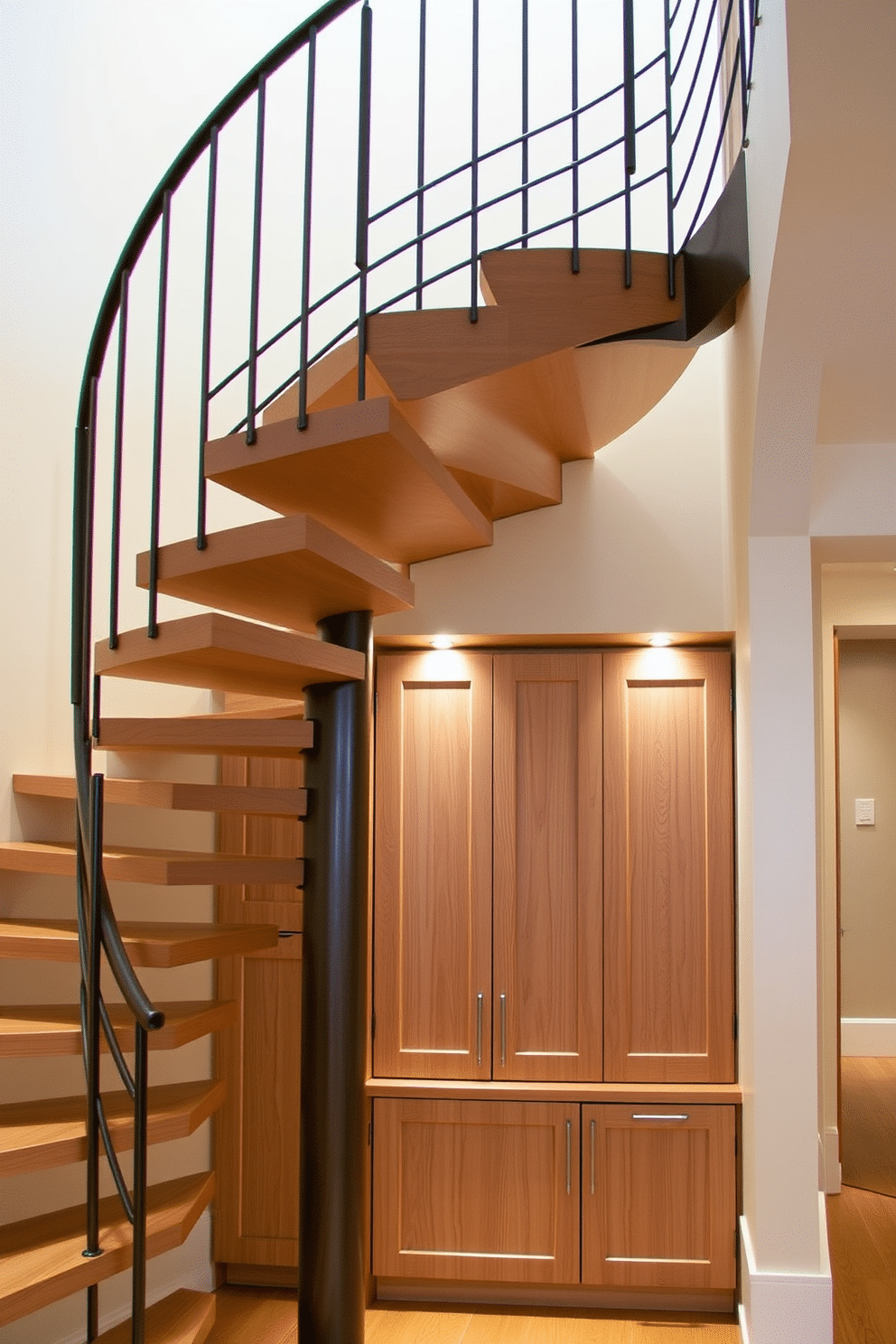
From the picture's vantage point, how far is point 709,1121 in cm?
342

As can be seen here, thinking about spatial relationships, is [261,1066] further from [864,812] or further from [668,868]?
[864,812]

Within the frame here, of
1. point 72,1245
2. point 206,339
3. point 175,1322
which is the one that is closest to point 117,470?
point 206,339

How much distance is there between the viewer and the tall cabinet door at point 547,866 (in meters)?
3.56

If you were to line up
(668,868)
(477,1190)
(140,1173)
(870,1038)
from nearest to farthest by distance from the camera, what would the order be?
1. (140,1173)
2. (477,1190)
3. (668,868)
4. (870,1038)

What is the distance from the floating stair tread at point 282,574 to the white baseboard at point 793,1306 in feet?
6.74

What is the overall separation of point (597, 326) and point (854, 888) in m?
4.66

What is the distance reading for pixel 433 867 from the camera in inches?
144

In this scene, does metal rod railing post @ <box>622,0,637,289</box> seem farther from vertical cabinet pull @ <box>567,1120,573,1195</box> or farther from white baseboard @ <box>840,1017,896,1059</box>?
white baseboard @ <box>840,1017,896,1059</box>

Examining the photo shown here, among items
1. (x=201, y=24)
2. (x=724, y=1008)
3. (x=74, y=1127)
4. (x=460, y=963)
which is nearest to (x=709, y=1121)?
(x=724, y=1008)

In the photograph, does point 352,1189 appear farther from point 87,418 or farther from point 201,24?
point 201,24

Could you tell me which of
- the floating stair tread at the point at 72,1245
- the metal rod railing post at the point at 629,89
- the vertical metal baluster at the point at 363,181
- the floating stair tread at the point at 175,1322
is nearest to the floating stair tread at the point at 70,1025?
the floating stair tread at the point at 72,1245

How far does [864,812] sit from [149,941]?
5048mm

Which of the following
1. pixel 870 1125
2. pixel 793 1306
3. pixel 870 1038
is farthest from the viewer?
pixel 870 1038

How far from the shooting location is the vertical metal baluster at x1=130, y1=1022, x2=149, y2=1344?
2209mm
